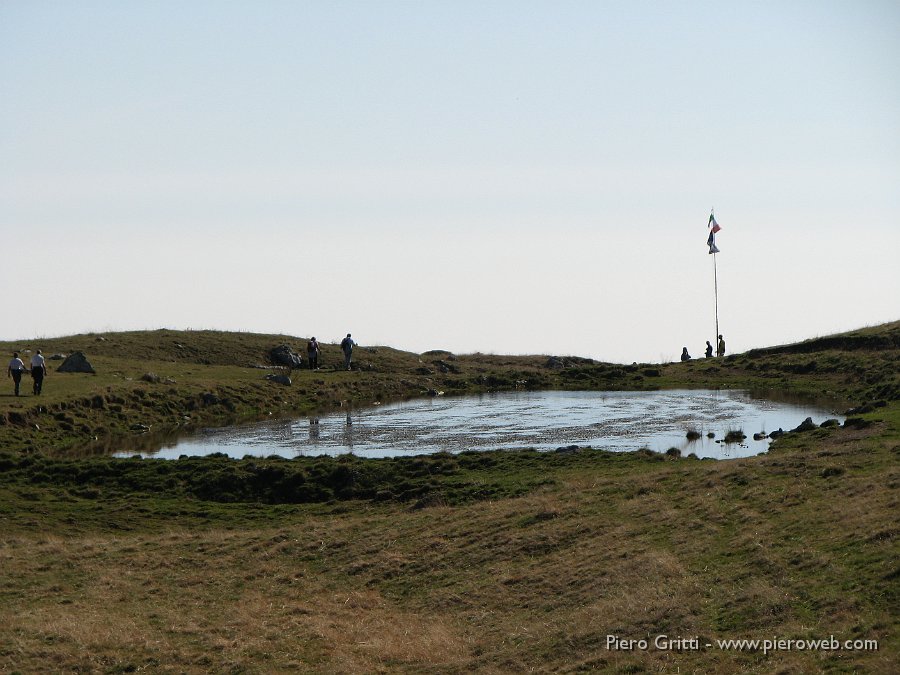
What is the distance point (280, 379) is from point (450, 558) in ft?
130

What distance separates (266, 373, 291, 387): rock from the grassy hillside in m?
19.6

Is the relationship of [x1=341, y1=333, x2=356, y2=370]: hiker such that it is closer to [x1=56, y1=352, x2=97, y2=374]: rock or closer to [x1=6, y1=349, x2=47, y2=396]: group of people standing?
[x1=56, y1=352, x2=97, y2=374]: rock

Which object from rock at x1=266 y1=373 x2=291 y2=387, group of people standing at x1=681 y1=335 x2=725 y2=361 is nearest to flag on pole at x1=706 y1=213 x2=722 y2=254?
group of people standing at x1=681 y1=335 x2=725 y2=361

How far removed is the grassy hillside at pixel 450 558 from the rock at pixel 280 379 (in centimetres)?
1956

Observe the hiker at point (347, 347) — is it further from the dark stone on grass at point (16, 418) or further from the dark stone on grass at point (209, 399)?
the dark stone on grass at point (16, 418)

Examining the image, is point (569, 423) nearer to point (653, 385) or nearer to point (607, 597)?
point (653, 385)

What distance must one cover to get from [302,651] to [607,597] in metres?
5.80

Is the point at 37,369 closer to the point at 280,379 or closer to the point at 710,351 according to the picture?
the point at 280,379

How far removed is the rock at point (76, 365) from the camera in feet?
187

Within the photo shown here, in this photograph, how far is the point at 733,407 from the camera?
51.8 metres

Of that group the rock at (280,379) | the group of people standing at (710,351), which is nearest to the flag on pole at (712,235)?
the group of people standing at (710,351)

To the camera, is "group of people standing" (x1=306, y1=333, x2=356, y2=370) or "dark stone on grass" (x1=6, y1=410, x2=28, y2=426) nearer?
"dark stone on grass" (x1=6, y1=410, x2=28, y2=426)

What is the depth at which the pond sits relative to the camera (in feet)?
134

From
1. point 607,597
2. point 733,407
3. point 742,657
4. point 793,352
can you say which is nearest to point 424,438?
point 733,407
